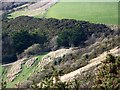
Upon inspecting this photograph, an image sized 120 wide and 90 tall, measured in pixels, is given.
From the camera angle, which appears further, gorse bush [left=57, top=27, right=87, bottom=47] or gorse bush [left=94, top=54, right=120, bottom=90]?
gorse bush [left=57, top=27, right=87, bottom=47]

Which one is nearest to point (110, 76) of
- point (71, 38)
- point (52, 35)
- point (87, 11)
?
point (71, 38)

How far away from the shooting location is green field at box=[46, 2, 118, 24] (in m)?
51.7

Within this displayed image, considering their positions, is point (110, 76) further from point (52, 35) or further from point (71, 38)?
point (52, 35)

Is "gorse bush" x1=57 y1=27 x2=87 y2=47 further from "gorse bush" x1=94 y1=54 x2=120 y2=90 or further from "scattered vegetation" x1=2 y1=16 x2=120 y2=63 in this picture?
"gorse bush" x1=94 y1=54 x2=120 y2=90

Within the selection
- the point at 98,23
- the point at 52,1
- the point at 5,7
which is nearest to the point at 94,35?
the point at 98,23

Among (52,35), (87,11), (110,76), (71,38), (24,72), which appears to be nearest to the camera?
(110,76)

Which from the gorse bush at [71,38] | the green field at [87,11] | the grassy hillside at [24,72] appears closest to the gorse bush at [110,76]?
the grassy hillside at [24,72]

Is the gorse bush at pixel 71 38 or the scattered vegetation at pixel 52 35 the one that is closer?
the scattered vegetation at pixel 52 35

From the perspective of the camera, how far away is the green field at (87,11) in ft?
169

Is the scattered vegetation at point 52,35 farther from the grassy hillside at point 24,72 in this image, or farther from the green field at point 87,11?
Result: the grassy hillside at point 24,72

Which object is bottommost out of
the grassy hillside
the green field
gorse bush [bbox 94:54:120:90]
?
the green field

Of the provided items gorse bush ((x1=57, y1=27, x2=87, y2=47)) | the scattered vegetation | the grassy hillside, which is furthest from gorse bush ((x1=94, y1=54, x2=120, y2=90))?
gorse bush ((x1=57, y1=27, x2=87, y2=47))

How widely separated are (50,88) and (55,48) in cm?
2368

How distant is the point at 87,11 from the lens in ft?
186
